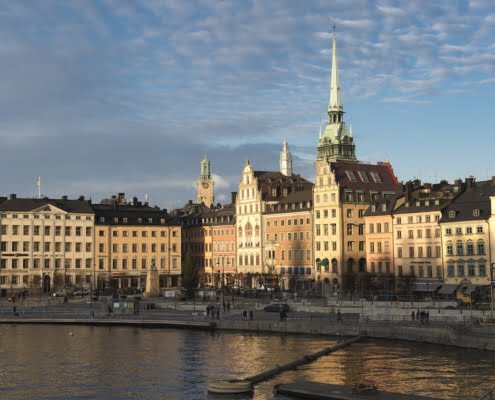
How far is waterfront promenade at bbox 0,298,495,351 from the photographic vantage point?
209 feet

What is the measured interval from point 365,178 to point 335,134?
31257 millimetres

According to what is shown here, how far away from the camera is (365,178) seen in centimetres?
12512

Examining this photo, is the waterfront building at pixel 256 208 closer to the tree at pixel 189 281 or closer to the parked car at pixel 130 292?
the parked car at pixel 130 292

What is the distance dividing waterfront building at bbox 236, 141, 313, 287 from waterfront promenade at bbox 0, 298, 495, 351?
33404 mm

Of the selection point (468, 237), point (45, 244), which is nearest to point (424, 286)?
point (468, 237)

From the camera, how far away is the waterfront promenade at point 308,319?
63.7 metres

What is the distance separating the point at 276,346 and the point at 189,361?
9.70 meters

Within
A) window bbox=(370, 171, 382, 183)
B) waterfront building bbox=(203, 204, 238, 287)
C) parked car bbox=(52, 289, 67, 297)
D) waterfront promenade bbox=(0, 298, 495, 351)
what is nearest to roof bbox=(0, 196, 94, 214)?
parked car bbox=(52, 289, 67, 297)

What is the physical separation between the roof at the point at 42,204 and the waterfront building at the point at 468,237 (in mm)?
61602

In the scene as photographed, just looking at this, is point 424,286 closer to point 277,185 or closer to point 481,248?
point 481,248

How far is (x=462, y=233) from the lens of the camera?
100m

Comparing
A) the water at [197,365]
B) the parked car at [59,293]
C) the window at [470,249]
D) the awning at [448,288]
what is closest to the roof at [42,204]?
the parked car at [59,293]

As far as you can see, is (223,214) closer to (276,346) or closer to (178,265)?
(178,265)

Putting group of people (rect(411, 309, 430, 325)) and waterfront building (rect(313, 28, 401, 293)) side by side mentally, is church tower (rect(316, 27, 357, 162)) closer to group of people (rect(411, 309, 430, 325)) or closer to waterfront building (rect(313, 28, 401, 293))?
waterfront building (rect(313, 28, 401, 293))
